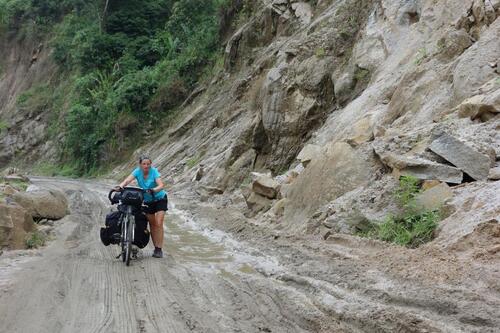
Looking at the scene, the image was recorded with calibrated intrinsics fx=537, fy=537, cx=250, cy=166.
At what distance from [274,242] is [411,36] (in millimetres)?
7055

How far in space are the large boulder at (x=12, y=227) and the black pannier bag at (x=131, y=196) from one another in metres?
2.06

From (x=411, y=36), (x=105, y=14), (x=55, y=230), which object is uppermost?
(x=105, y=14)

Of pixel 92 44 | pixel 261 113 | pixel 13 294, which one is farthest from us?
pixel 92 44

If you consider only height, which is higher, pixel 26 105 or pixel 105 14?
pixel 105 14

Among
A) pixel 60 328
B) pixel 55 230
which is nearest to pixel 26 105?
pixel 55 230

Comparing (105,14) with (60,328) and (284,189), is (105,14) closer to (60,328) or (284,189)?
(284,189)

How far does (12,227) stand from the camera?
824 centimetres

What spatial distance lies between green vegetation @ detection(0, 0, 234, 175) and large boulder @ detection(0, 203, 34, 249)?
71.5 ft

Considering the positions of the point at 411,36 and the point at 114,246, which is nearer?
the point at 114,246

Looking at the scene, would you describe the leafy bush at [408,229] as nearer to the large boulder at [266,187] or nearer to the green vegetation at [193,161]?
the large boulder at [266,187]

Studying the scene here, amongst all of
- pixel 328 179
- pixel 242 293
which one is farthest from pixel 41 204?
pixel 242 293

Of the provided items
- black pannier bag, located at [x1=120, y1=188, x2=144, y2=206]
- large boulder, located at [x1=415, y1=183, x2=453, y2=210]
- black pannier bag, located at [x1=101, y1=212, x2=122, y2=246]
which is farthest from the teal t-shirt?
large boulder, located at [x1=415, y1=183, x2=453, y2=210]

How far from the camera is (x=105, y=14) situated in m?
40.3

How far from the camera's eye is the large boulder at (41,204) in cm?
1126
